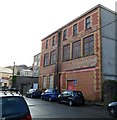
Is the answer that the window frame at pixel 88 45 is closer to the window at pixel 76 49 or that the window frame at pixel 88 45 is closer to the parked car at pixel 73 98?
the window at pixel 76 49

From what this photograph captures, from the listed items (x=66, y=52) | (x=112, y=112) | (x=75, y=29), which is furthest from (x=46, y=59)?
(x=112, y=112)

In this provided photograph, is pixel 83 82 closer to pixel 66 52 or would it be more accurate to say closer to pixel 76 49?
pixel 76 49

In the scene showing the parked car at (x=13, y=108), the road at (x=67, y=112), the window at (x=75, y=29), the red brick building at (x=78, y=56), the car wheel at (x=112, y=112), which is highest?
the window at (x=75, y=29)

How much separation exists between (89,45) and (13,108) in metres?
21.7

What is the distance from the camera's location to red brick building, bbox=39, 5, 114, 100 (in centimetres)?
2461

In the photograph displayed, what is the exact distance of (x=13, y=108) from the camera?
220 inches

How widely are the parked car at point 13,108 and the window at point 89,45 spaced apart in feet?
67.9

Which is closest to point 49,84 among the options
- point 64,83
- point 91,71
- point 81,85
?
point 64,83

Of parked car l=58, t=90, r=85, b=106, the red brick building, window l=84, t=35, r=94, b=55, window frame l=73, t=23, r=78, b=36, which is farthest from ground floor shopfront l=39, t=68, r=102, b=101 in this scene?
window frame l=73, t=23, r=78, b=36

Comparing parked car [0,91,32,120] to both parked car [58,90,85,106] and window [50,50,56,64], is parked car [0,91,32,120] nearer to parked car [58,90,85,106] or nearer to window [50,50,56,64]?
parked car [58,90,85,106]

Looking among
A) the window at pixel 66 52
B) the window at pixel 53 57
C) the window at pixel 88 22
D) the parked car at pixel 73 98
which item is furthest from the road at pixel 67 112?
the window at pixel 53 57

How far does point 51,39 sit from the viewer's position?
3703 centimetres

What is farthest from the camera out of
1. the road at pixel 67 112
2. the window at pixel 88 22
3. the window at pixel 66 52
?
the window at pixel 66 52

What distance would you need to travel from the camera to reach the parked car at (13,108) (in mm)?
5375
